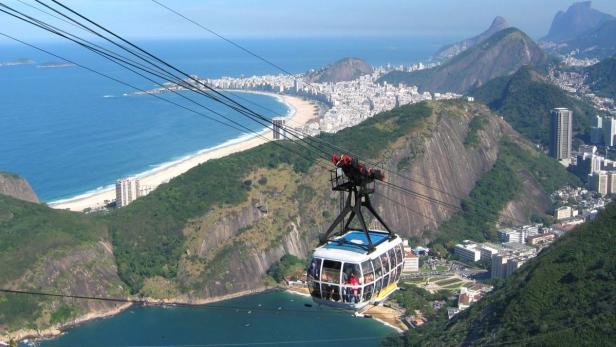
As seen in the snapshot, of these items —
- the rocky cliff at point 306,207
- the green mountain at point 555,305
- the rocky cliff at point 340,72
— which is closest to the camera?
the green mountain at point 555,305

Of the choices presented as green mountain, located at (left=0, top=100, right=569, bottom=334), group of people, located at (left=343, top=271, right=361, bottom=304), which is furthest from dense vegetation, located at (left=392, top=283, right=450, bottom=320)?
group of people, located at (left=343, top=271, right=361, bottom=304)

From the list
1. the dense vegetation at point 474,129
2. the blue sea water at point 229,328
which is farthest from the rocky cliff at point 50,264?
the dense vegetation at point 474,129

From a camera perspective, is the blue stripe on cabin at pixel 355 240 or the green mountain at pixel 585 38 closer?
the blue stripe on cabin at pixel 355 240

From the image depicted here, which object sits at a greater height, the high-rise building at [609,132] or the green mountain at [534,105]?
the green mountain at [534,105]

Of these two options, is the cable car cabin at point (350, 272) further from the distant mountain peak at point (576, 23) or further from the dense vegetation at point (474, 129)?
the distant mountain peak at point (576, 23)

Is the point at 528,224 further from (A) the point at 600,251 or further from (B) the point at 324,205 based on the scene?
(A) the point at 600,251

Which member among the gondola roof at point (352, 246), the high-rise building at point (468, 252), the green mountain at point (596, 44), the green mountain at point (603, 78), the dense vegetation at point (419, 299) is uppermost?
the green mountain at point (596, 44)
